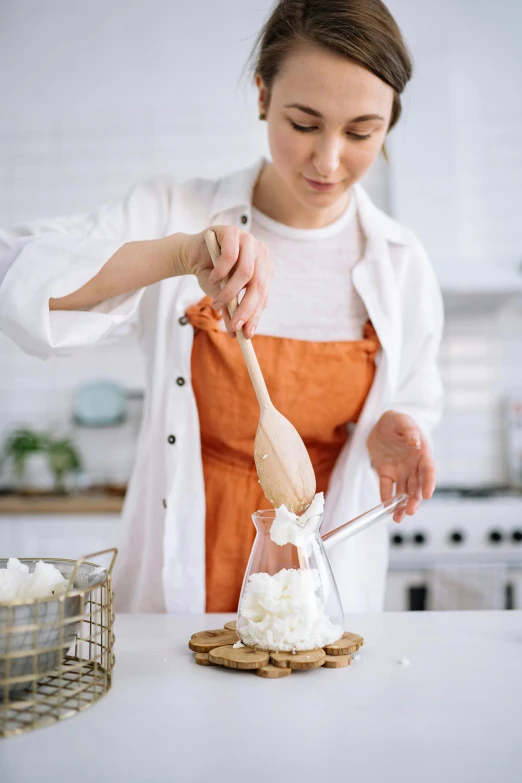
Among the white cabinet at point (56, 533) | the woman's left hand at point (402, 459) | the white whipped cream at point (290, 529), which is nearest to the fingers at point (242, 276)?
the white whipped cream at point (290, 529)

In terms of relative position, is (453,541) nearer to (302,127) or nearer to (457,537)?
(457,537)

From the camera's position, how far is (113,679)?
647 mm

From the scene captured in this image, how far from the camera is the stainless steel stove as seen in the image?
6.64ft

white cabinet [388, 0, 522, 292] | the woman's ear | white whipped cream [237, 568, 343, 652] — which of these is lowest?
white whipped cream [237, 568, 343, 652]

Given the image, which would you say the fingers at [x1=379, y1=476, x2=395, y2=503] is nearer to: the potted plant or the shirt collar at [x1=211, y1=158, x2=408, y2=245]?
the shirt collar at [x1=211, y1=158, x2=408, y2=245]

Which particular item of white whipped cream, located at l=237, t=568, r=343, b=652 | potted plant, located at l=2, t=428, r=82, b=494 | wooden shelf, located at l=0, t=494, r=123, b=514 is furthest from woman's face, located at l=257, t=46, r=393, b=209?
potted plant, located at l=2, t=428, r=82, b=494

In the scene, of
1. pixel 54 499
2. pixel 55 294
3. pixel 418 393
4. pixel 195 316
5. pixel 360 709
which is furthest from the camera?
pixel 54 499

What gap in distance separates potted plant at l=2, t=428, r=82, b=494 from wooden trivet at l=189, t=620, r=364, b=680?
1.89 meters

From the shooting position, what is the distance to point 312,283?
1245mm

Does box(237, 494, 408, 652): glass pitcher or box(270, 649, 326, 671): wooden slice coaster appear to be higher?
box(237, 494, 408, 652): glass pitcher

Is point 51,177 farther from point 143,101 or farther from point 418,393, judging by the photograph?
point 418,393

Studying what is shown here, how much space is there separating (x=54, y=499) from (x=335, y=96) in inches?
66.5

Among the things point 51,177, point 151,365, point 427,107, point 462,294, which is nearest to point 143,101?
point 51,177

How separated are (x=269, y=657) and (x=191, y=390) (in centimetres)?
55
